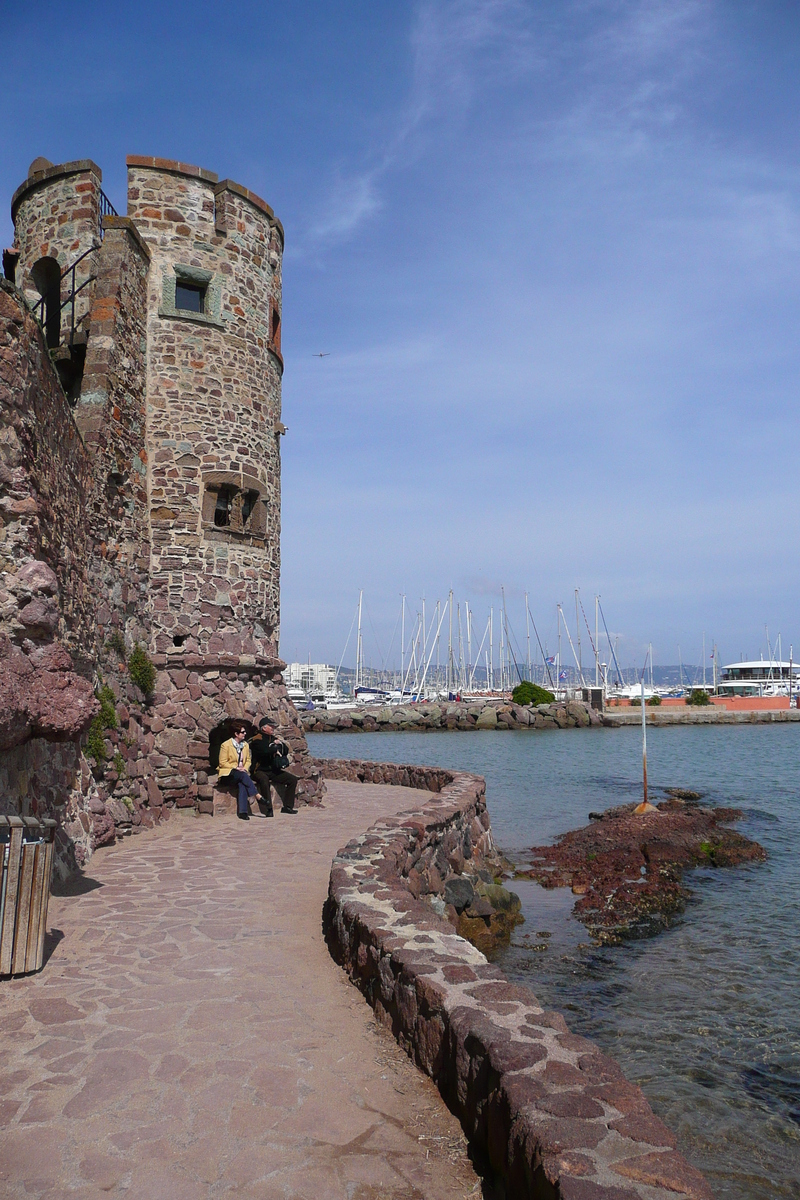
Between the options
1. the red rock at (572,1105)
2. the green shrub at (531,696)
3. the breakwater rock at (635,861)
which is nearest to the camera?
the red rock at (572,1105)

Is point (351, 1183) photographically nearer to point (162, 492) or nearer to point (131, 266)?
point (162, 492)

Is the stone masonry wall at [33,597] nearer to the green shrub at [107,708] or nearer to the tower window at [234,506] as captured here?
the green shrub at [107,708]

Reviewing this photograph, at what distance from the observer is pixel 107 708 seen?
1153 centimetres

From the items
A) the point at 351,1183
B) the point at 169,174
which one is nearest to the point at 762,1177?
the point at 351,1183

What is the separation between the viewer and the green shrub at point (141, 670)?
1278 cm

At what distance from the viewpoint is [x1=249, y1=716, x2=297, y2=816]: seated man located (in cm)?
1377

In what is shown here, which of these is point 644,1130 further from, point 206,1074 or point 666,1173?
point 206,1074

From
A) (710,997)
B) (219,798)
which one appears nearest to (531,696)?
(219,798)

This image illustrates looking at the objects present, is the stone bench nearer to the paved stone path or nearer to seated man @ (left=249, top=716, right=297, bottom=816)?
seated man @ (left=249, top=716, right=297, bottom=816)

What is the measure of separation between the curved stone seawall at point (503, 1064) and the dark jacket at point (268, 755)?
674cm

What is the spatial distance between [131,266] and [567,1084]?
1356 cm

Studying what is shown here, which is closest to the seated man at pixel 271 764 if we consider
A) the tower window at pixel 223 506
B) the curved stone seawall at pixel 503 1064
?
the tower window at pixel 223 506

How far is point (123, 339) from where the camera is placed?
43.1 ft

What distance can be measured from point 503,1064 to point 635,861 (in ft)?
42.4
